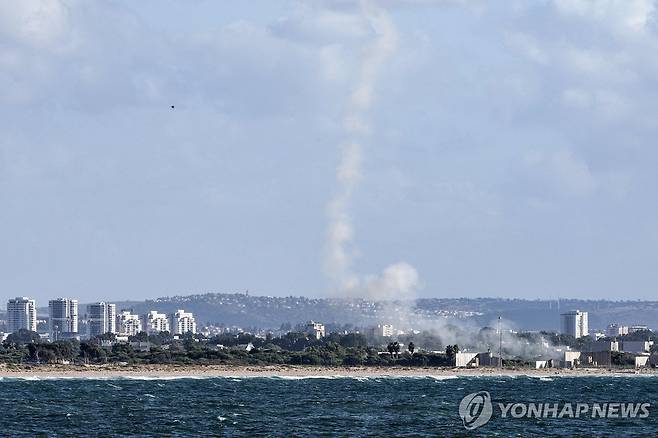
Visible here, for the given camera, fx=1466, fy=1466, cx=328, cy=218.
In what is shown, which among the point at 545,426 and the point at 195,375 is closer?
the point at 545,426

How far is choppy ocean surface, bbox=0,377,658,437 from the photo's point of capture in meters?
97.1

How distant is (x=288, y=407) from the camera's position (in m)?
121

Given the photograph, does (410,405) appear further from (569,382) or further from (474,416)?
(569,382)

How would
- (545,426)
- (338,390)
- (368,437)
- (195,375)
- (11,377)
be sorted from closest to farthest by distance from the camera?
(368,437) → (545,426) → (338,390) → (11,377) → (195,375)

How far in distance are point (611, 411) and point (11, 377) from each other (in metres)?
90.6

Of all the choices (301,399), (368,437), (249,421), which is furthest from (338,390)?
(368,437)

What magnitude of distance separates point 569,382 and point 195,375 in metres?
49.7

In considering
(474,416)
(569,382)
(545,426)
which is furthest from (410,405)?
(569,382)

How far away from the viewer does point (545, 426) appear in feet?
336

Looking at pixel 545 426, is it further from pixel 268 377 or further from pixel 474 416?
pixel 268 377

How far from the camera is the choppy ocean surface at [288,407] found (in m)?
97.1

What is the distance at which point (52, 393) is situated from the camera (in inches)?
5620

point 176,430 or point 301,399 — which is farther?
point 301,399

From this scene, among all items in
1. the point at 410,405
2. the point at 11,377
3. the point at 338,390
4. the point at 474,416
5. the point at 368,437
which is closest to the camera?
the point at 368,437
